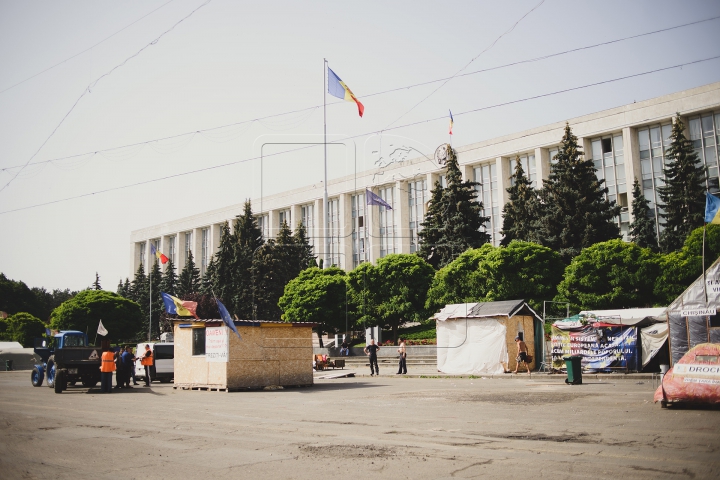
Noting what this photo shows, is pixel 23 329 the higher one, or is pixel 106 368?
pixel 23 329

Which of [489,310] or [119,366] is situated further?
[489,310]

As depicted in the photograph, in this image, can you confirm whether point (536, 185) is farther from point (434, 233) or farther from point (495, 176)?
point (434, 233)

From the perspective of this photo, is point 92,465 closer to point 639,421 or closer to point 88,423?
point 88,423

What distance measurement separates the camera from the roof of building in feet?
94.8

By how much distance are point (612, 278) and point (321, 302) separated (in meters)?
27.5

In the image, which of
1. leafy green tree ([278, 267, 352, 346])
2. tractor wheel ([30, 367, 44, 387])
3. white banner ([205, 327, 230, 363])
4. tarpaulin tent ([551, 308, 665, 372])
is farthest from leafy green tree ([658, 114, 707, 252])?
tractor wheel ([30, 367, 44, 387])

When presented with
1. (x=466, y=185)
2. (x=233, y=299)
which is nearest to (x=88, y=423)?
(x=466, y=185)

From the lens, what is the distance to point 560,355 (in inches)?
1085

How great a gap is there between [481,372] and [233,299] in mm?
53192

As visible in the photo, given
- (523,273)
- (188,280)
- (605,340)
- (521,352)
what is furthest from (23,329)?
(605,340)

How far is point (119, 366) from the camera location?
2552 cm

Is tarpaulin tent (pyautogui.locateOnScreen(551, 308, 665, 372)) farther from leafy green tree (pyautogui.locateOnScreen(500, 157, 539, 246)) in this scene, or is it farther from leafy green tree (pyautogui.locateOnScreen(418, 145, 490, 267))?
leafy green tree (pyautogui.locateOnScreen(418, 145, 490, 267))

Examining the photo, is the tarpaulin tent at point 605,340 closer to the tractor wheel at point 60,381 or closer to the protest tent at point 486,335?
the protest tent at point 486,335

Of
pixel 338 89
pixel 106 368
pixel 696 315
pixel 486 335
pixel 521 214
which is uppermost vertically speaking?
pixel 338 89
